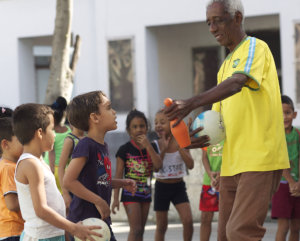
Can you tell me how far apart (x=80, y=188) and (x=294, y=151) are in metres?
2.95

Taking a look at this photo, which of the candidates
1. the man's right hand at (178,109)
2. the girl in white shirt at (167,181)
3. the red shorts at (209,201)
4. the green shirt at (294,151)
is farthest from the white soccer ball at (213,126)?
the red shorts at (209,201)

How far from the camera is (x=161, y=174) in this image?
22.5 feet

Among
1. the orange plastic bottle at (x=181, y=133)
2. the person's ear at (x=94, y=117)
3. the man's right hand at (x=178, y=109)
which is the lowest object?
the orange plastic bottle at (x=181, y=133)

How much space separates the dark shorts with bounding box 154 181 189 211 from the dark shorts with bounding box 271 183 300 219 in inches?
35.3

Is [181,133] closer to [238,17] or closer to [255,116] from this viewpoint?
[255,116]

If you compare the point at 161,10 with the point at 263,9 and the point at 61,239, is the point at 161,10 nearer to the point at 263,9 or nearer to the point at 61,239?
the point at 263,9

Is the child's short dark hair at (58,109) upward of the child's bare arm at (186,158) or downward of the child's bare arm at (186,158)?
upward

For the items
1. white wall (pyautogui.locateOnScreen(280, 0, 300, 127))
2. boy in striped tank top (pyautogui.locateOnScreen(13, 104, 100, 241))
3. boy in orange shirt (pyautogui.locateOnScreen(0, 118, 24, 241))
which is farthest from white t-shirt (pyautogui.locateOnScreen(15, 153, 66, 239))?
white wall (pyautogui.locateOnScreen(280, 0, 300, 127))

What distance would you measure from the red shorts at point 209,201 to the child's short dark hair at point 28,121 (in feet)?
11.0

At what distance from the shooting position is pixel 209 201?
6.87m

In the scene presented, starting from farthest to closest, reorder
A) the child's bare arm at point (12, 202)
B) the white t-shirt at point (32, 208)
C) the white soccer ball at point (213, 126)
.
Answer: the child's bare arm at point (12, 202)
the white soccer ball at point (213, 126)
the white t-shirt at point (32, 208)

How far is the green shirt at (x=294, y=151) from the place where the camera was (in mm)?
6492

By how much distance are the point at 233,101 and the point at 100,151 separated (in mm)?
926

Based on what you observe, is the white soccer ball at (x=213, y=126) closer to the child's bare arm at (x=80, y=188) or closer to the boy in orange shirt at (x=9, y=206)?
the child's bare arm at (x=80, y=188)
